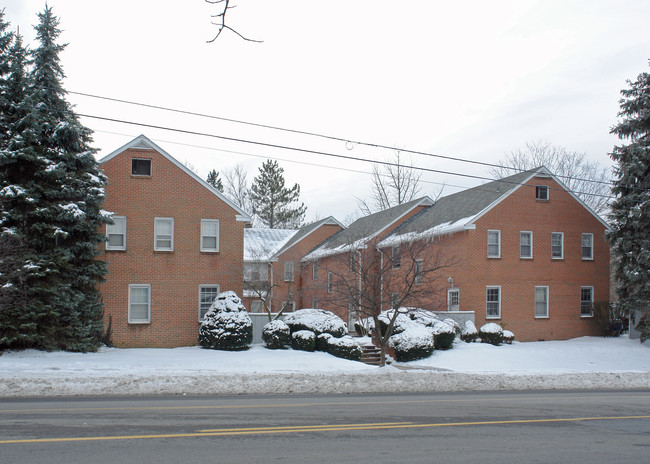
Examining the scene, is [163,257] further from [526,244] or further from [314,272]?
[314,272]

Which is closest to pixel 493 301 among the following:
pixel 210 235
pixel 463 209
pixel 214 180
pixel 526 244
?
pixel 526 244

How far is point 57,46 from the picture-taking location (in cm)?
2245

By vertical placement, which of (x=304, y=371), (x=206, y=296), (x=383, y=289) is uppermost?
(x=383, y=289)

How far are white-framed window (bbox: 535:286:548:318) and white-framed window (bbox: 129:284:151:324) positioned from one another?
18.7m

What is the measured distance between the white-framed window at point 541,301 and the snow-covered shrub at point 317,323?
10.8m

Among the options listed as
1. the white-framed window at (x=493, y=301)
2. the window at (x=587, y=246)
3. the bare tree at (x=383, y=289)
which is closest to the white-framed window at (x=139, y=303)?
the bare tree at (x=383, y=289)

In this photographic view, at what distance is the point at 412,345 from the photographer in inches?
963

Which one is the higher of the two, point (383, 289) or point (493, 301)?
point (383, 289)

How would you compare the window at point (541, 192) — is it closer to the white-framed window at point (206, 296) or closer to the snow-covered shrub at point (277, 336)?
the snow-covered shrub at point (277, 336)

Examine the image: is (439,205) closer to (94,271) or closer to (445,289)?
(445,289)

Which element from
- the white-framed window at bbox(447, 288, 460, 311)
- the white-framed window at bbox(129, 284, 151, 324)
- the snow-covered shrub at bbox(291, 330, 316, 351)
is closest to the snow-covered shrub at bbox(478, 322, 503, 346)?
the white-framed window at bbox(447, 288, 460, 311)

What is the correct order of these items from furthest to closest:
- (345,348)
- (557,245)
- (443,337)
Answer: (557,245), (443,337), (345,348)

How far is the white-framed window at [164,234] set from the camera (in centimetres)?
2648

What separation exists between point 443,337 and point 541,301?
24.4ft
